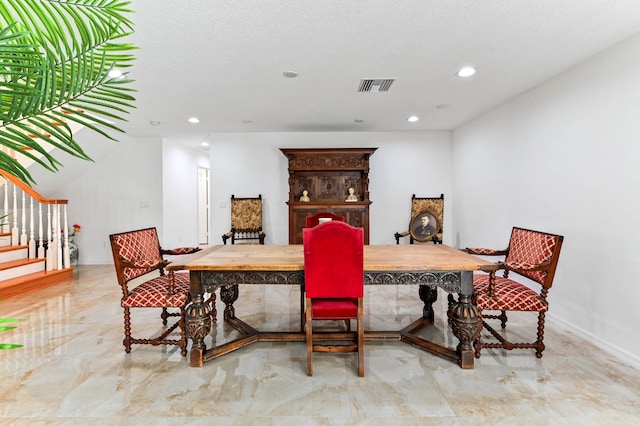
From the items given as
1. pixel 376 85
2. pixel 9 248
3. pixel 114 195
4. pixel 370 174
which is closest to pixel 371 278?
pixel 376 85

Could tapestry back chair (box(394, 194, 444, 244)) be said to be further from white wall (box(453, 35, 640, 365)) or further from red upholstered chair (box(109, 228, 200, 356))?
Answer: red upholstered chair (box(109, 228, 200, 356))

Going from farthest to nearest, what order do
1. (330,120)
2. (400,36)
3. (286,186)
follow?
(286,186), (330,120), (400,36)

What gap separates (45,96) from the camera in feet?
2.54

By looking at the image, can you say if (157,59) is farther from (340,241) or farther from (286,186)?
(286,186)

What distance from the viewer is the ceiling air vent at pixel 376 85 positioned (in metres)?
3.23

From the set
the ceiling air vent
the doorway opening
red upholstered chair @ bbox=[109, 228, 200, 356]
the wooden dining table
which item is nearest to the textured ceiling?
the ceiling air vent

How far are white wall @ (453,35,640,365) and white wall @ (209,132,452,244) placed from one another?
156 cm

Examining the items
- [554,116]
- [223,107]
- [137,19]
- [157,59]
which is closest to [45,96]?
[137,19]

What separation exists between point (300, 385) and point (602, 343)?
2.52 metres

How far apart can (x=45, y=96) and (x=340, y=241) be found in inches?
63.0

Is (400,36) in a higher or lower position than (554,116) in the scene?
higher

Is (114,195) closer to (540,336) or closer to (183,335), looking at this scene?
(183,335)

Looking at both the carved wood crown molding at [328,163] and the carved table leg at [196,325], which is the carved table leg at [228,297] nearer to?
the carved table leg at [196,325]

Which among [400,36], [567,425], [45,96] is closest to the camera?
[45,96]
